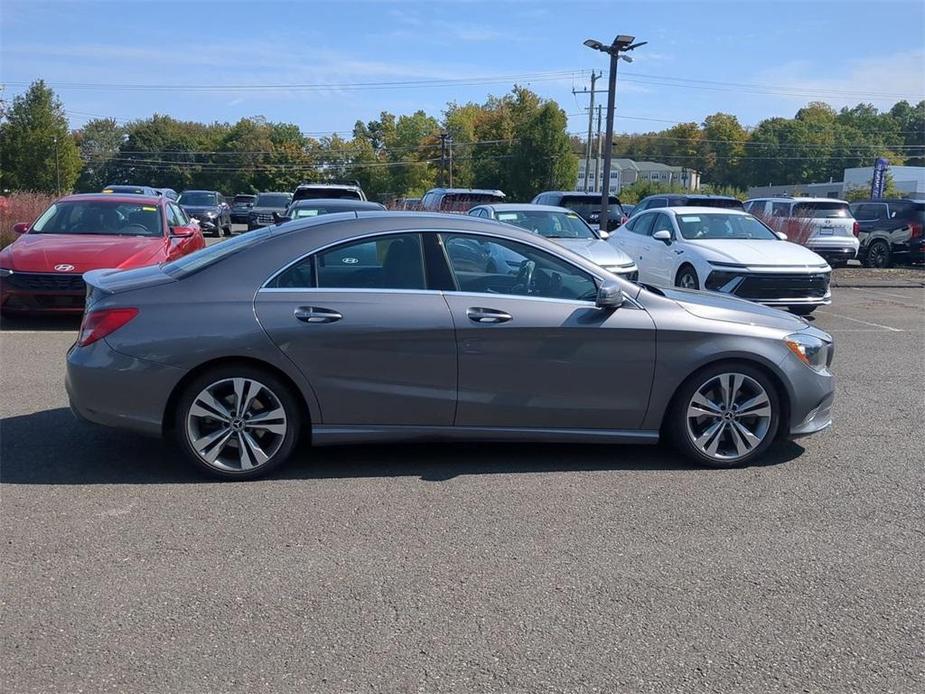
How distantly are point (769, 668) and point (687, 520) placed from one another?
1498 mm

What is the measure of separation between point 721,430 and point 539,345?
133 centimetres

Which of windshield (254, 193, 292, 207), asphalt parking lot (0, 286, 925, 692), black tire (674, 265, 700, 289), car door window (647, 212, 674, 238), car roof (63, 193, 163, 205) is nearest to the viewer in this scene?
asphalt parking lot (0, 286, 925, 692)

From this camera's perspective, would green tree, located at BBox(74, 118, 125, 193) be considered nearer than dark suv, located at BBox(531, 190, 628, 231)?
No

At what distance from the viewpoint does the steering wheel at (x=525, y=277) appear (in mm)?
5660

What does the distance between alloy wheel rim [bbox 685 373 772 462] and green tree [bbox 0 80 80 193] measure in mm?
38842

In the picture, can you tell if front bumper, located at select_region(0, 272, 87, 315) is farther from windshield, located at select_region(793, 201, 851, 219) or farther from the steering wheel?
windshield, located at select_region(793, 201, 851, 219)

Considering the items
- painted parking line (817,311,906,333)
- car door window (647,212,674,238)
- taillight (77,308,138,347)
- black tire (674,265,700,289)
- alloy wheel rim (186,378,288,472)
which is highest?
car door window (647,212,674,238)

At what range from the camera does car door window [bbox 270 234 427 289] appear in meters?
5.47

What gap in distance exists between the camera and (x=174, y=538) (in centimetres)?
449

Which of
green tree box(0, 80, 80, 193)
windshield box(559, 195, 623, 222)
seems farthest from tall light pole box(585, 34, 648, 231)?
green tree box(0, 80, 80, 193)

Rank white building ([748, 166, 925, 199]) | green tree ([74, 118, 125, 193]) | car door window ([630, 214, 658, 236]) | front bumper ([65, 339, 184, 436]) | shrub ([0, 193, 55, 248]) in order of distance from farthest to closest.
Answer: green tree ([74, 118, 125, 193]) → white building ([748, 166, 925, 199]) → shrub ([0, 193, 55, 248]) → car door window ([630, 214, 658, 236]) → front bumper ([65, 339, 184, 436])

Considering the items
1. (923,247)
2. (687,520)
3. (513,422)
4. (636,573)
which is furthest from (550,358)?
(923,247)

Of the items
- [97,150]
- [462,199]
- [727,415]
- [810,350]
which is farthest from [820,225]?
[97,150]

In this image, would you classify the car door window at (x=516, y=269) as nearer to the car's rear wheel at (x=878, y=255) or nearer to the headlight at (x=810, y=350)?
the headlight at (x=810, y=350)
